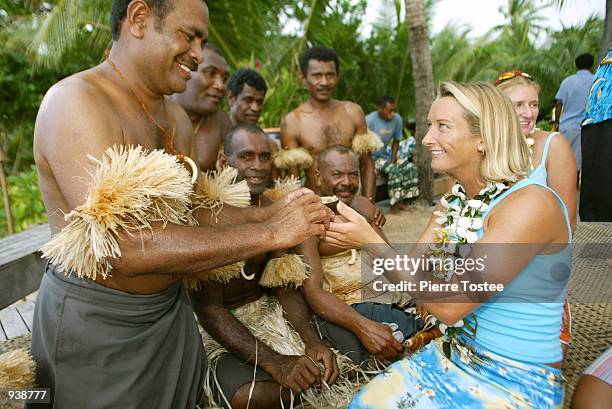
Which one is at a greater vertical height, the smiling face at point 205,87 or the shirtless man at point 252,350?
the smiling face at point 205,87

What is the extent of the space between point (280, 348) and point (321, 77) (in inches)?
131

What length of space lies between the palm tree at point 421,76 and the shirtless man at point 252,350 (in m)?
5.00

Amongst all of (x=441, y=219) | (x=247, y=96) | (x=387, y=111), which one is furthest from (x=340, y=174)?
(x=387, y=111)

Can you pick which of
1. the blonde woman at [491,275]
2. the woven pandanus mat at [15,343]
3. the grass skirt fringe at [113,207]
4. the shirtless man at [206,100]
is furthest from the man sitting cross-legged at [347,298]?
the woven pandanus mat at [15,343]

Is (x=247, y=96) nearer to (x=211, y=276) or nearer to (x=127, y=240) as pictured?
(x=211, y=276)

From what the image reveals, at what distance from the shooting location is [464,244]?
1.96m

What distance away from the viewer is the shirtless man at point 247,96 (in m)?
4.96

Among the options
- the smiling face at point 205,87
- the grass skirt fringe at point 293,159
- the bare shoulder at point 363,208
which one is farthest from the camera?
the grass skirt fringe at point 293,159

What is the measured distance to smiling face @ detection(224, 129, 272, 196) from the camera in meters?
3.27


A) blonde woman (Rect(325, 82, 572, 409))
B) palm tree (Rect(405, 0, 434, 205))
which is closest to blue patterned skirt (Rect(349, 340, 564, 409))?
blonde woman (Rect(325, 82, 572, 409))

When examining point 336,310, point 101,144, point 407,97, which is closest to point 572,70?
point 407,97

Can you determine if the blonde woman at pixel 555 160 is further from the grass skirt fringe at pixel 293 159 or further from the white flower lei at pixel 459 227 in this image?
the grass skirt fringe at pixel 293 159

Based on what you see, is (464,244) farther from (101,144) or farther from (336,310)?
(101,144)

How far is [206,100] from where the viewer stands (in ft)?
13.6
